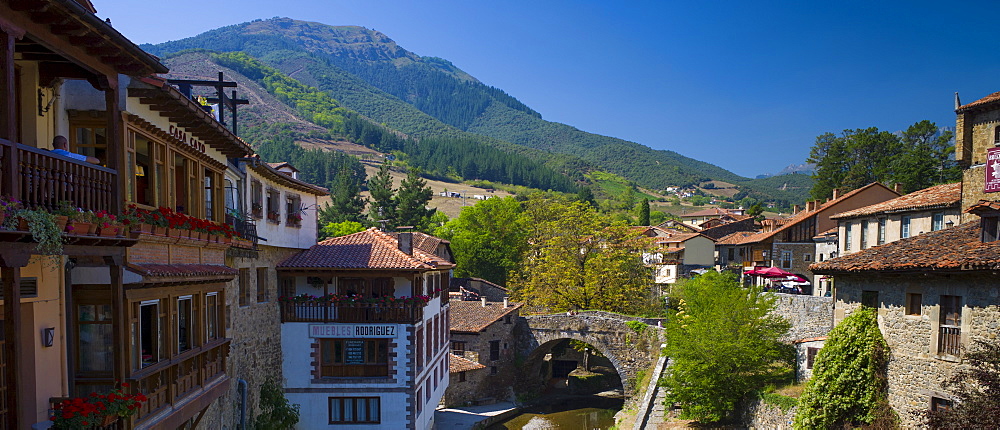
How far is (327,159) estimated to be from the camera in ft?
422

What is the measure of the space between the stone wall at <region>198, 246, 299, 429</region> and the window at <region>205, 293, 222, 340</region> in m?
2.16

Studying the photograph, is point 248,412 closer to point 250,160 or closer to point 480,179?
→ point 250,160

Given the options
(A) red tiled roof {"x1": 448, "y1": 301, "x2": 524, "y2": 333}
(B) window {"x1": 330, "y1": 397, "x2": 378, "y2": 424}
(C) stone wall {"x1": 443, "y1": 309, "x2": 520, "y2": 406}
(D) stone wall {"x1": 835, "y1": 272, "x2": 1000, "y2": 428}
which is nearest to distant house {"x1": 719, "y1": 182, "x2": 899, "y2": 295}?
(A) red tiled roof {"x1": 448, "y1": 301, "x2": 524, "y2": 333}

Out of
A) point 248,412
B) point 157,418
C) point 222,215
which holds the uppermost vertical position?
point 222,215

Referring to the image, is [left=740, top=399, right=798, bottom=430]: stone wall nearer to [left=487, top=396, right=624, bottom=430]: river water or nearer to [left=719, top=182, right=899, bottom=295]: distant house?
[left=487, top=396, right=624, bottom=430]: river water

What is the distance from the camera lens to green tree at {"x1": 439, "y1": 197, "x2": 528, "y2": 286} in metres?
64.1

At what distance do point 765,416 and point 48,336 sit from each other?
912 inches

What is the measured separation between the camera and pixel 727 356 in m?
26.6

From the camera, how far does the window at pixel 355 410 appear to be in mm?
22422

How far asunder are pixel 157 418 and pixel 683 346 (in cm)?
2242

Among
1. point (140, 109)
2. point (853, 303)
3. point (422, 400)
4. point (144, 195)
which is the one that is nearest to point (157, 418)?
point (144, 195)

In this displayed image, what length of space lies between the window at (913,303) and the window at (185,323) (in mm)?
16405

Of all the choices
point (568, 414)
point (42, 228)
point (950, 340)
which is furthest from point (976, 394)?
point (568, 414)

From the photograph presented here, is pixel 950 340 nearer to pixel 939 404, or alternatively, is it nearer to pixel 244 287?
pixel 939 404
